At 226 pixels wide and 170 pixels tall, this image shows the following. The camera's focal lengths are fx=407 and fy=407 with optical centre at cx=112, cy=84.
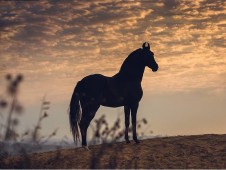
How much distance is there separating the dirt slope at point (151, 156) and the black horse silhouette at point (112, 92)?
3.49 feet

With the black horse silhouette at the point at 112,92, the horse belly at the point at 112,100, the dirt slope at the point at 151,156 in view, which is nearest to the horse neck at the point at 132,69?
the black horse silhouette at the point at 112,92

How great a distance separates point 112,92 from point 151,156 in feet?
9.44

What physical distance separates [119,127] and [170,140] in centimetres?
797

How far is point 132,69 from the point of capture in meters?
13.7

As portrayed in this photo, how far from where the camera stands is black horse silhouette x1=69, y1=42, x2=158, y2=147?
13.0m

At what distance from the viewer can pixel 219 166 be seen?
424 inches

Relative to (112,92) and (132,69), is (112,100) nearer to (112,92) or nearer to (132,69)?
(112,92)

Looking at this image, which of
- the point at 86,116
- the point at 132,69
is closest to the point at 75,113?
the point at 86,116

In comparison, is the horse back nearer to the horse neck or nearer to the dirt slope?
the horse neck

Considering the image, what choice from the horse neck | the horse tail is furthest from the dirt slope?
the horse neck

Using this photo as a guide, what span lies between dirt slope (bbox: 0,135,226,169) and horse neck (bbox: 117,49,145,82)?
7.14 ft

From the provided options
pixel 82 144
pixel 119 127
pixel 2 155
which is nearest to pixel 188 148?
pixel 82 144

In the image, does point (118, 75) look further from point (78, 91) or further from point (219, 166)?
point (219, 166)

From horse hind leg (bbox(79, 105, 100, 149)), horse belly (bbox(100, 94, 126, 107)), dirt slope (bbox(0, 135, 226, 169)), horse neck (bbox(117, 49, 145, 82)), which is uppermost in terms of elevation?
horse neck (bbox(117, 49, 145, 82))
